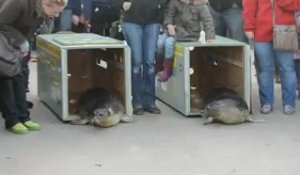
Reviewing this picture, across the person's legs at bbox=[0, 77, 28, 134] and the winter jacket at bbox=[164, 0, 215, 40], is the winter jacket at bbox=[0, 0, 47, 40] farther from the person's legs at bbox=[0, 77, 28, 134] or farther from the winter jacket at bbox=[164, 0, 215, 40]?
the winter jacket at bbox=[164, 0, 215, 40]

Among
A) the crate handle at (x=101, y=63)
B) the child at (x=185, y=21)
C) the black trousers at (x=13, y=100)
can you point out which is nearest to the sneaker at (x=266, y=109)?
the child at (x=185, y=21)

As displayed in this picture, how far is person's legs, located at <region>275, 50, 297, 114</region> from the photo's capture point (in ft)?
19.0

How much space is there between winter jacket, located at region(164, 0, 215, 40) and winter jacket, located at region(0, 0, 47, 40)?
1.43 m

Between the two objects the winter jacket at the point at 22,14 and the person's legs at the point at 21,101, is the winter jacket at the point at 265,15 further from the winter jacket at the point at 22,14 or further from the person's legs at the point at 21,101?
the person's legs at the point at 21,101

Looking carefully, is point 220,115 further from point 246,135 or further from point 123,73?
point 123,73

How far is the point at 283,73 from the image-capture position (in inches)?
230

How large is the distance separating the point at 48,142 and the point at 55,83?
0.98 metres

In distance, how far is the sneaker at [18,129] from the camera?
16.5ft

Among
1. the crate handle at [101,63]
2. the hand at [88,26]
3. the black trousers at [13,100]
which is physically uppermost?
the hand at [88,26]

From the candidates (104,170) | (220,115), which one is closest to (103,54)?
Answer: (220,115)

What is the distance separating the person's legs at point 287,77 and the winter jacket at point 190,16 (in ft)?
2.30

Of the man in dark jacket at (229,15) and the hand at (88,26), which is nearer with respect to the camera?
the man in dark jacket at (229,15)

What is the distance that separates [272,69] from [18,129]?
96.8 inches

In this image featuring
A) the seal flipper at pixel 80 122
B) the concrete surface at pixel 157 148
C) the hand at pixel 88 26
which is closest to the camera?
the concrete surface at pixel 157 148
